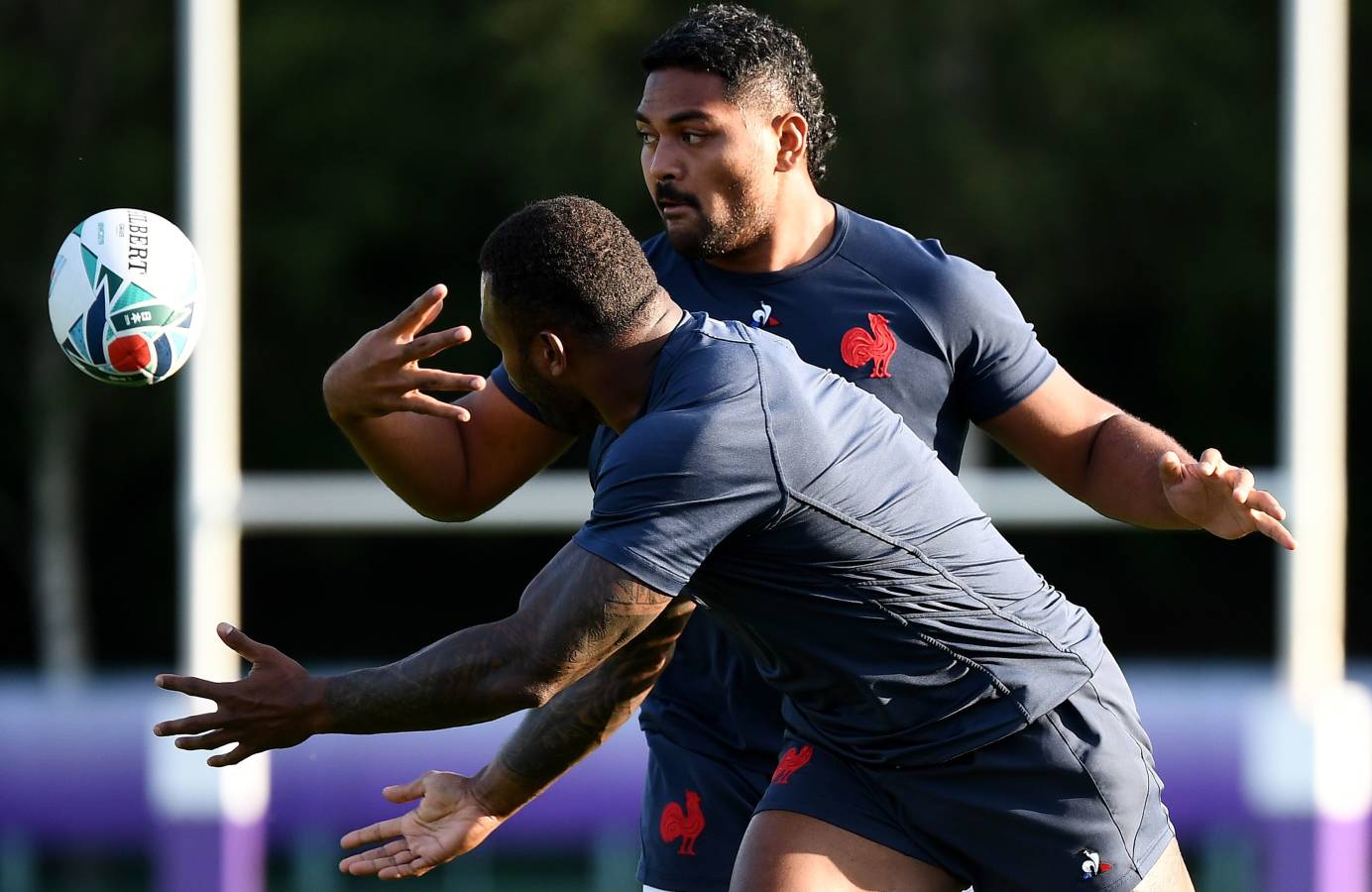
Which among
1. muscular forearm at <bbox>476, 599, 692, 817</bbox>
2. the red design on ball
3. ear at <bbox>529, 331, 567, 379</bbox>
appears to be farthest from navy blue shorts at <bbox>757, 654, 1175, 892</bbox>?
the red design on ball

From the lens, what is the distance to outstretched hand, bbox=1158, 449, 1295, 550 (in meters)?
3.54

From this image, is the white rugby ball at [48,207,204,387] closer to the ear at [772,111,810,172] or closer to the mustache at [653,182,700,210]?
the mustache at [653,182,700,210]

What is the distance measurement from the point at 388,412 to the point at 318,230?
399 inches

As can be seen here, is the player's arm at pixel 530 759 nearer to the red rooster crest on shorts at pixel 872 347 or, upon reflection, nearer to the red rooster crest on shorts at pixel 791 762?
the red rooster crest on shorts at pixel 791 762

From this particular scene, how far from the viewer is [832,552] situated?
3.24m

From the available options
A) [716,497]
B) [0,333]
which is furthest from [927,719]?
[0,333]

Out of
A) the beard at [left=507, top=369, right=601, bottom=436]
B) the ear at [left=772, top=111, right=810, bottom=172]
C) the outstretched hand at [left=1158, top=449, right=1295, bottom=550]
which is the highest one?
the ear at [left=772, top=111, right=810, bottom=172]

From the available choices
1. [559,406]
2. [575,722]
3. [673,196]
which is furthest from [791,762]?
[673,196]

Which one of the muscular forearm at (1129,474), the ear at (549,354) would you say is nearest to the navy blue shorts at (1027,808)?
the muscular forearm at (1129,474)

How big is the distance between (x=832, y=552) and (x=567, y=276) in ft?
2.03

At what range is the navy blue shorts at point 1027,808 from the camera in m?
3.41

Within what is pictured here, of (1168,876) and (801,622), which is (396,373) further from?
(1168,876)

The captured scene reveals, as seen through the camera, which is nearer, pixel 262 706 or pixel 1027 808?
pixel 262 706

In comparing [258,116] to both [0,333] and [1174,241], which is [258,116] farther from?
[1174,241]
